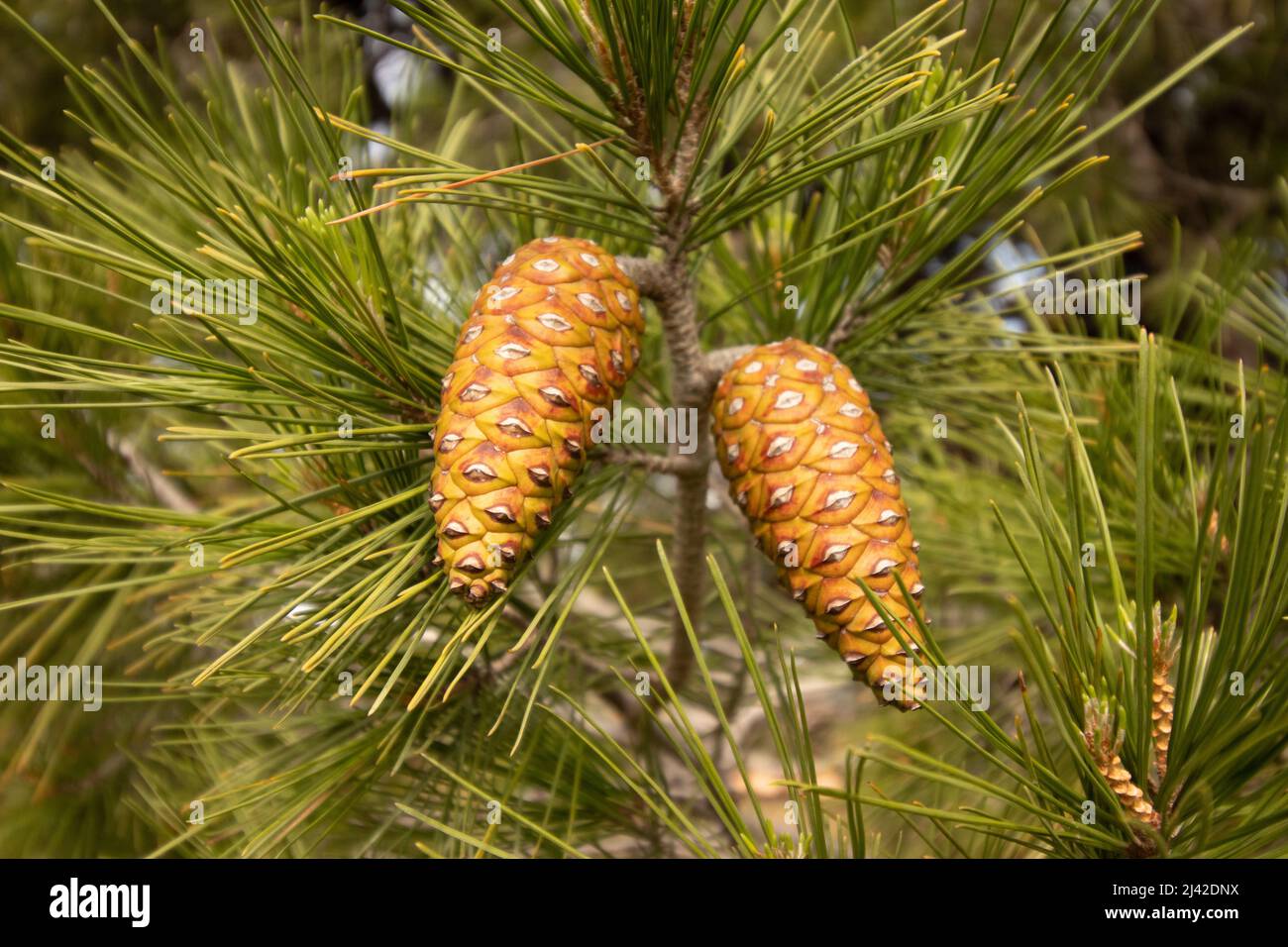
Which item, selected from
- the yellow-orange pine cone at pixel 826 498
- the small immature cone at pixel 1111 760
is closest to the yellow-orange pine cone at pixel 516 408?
the yellow-orange pine cone at pixel 826 498

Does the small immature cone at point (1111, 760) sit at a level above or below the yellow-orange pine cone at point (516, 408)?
below

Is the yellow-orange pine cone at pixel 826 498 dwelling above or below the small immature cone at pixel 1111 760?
above

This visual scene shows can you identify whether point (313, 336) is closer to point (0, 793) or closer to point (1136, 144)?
point (0, 793)

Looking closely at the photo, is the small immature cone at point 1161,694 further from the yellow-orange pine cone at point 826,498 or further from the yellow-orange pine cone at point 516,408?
the yellow-orange pine cone at point 516,408

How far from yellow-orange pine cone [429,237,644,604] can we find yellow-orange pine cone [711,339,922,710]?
9 cm

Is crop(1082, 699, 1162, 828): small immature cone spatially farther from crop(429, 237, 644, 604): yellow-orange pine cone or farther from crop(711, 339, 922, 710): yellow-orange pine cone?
crop(429, 237, 644, 604): yellow-orange pine cone

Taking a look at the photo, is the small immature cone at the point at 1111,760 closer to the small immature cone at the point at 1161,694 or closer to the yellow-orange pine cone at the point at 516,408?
the small immature cone at the point at 1161,694

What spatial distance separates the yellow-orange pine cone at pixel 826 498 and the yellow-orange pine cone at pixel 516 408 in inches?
3.4

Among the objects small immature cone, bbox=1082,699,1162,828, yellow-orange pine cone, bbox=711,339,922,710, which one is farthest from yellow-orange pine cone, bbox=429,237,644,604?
small immature cone, bbox=1082,699,1162,828

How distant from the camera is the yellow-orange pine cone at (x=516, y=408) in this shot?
455mm

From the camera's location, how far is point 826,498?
0.50 meters

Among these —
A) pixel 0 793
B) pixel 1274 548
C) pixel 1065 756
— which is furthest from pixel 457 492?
pixel 0 793

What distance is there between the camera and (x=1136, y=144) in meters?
1.78

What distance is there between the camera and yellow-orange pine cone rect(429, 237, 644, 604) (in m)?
0.45
